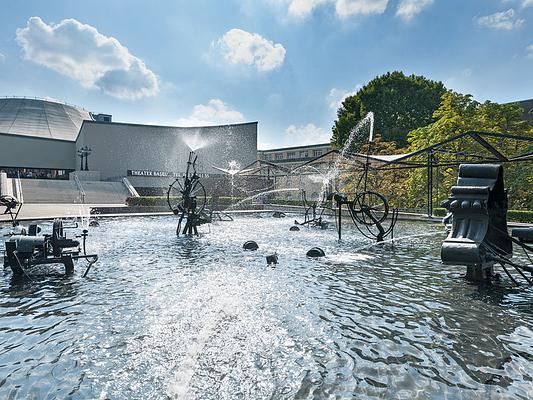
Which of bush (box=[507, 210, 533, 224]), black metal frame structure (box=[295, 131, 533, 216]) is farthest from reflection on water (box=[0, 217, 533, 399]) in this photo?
bush (box=[507, 210, 533, 224])

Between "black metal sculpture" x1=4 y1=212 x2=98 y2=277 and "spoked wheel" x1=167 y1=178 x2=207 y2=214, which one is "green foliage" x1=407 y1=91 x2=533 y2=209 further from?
"black metal sculpture" x1=4 y1=212 x2=98 y2=277

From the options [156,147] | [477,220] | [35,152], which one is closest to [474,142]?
[477,220]

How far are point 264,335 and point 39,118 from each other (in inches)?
4095

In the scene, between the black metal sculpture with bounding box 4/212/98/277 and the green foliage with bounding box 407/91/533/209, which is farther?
the green foliage with bounding box 407/91/533/209

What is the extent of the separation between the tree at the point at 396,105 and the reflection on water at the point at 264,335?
3766cm

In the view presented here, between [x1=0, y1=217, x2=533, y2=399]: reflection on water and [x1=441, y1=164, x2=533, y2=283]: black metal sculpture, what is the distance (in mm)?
836

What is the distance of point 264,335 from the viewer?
190 inches

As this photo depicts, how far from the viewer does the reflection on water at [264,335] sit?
361 centimetres

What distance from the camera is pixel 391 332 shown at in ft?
16.1

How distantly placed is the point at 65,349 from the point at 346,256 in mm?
8124

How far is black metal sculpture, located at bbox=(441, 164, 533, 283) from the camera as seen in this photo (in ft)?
18.4

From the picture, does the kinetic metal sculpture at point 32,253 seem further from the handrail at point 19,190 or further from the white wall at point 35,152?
the white wall at point 35,152

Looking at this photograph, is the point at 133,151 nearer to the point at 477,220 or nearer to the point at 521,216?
the point at 521,216

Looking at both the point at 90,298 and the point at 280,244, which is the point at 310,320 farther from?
the point at 280,244
